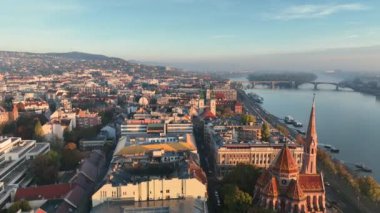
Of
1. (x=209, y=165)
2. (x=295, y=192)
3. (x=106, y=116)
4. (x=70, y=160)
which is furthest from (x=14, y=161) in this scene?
(x=295, y=192)

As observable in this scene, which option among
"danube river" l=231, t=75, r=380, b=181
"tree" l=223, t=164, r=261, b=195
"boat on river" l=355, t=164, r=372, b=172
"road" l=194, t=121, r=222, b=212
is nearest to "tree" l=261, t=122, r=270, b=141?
"road" l=194, t=121, r=222, b=212

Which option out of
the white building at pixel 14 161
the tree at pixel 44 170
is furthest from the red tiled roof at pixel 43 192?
the tree at pixel 44 170

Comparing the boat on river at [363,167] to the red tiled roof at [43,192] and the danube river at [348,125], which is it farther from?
the red tiled roof at [43,192]

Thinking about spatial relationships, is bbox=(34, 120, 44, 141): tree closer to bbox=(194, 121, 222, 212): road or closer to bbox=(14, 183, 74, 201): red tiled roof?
bbox=(14, 183, 74, 201): red tiled roof

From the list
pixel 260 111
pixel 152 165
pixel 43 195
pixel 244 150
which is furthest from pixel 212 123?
pixel 260 111

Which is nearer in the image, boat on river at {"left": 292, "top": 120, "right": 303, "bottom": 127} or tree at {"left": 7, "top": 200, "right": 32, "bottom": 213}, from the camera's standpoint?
tree at {"left": 7, "top": 200, "right": 32, "bottom": 213}

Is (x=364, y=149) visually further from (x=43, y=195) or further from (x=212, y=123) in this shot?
(x=43, y=195)
